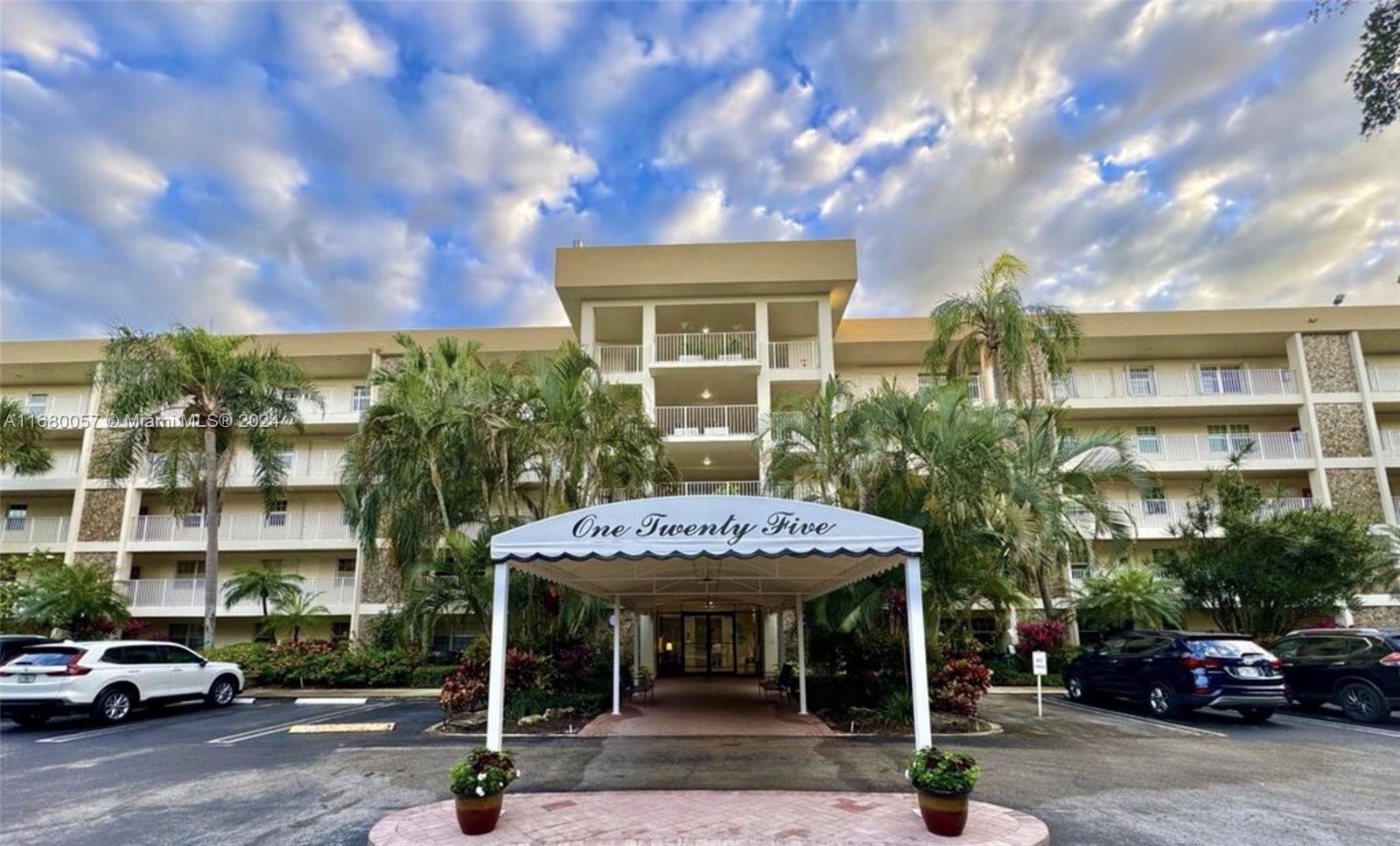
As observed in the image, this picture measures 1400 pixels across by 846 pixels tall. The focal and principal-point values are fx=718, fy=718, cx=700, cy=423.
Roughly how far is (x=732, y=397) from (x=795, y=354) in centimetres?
264

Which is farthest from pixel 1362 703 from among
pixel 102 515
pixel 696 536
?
pixel 102 515

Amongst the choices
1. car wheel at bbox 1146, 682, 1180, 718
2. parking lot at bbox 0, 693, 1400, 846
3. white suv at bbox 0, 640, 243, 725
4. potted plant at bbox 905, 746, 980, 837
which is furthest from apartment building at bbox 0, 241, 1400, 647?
potted plant at bbox 905, 746, 980, 837

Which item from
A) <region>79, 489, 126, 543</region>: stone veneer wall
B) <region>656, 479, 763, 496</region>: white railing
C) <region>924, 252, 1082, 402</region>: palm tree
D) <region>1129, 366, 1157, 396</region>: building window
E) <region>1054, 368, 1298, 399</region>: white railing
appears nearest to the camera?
<region>656, 479, 763, 496</region>: white railing

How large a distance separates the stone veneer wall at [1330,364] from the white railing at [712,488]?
18717mm

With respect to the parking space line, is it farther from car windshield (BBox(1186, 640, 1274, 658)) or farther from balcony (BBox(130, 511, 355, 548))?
balcony (BBox(130, 511, 355, 548))

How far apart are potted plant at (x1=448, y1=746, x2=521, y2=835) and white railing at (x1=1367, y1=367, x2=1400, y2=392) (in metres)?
29.5

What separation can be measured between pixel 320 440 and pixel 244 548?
4.34m

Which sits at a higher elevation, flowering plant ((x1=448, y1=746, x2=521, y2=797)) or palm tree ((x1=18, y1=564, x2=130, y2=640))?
palm tree ((x1=18, y1=564, x2=130, y2=640))

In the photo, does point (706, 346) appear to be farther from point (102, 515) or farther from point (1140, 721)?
point (102, 515)

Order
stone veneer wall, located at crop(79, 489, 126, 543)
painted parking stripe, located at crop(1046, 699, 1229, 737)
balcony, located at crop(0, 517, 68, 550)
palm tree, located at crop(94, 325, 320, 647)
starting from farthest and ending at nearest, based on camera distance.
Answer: balcony, located at crop(0, 517, 68, 550) → stone veneer wall, located at crop(79, 489, 126, 543) → palm tree, located at crop(94, 325, 320, 647) → painted parking stripe, located at crop(1046, 699, 1229, 737)

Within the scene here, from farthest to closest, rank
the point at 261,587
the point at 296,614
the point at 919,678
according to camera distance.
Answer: the point at 296,614
the point at 261,587
the point at 919,678

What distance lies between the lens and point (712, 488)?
22328mm

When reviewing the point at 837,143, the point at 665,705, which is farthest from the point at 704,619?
the point at 837,143

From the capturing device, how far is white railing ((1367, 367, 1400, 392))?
23.4 meters
